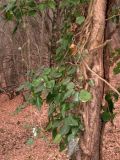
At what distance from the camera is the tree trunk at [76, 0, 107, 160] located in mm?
2287

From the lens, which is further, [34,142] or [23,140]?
[23,140]

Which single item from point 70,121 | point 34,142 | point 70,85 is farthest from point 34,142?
point 70,85

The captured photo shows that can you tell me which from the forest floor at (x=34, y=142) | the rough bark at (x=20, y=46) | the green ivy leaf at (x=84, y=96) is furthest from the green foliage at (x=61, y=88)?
the rough bark at (x=20, y=46)

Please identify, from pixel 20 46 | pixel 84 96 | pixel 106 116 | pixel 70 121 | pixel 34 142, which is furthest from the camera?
pixel 20 46

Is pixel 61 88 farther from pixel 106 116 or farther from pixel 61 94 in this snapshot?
pixel 106 116

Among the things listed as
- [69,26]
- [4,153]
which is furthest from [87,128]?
[4,153]

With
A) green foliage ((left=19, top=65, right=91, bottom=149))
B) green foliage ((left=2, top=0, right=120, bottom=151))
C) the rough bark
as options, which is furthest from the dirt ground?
green foliage ((left=19, top=65, right=91, bottom=149))

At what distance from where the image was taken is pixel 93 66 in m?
2.32

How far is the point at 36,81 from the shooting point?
200cm

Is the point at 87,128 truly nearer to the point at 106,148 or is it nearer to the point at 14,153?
the point at 106,148

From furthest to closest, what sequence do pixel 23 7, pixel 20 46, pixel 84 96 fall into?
pixel 20 46
pixel 23 7
pixel 84 96

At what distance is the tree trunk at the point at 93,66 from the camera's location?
7.50 ft

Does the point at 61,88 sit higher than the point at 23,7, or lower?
lower

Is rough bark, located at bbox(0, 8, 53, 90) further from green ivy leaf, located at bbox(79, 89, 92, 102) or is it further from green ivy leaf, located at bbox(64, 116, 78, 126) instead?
green ivy leaf, located at bbox(79, 89, 92, 102)
